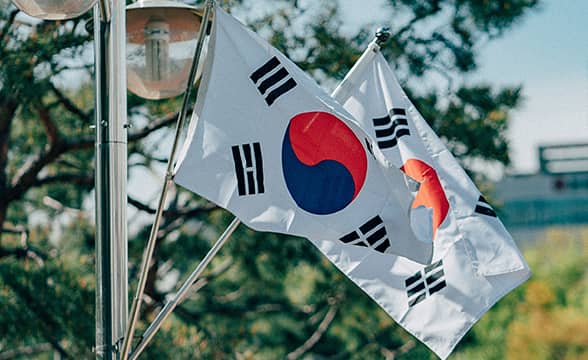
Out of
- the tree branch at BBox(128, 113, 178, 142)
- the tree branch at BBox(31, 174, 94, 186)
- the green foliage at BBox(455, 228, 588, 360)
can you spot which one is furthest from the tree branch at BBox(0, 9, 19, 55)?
the green foliage at BBox(455, 228, 588, 360)

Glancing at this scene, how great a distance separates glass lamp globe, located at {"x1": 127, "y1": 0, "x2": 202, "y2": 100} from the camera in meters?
3.75

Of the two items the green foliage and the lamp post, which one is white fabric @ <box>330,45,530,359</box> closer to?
the lamp post

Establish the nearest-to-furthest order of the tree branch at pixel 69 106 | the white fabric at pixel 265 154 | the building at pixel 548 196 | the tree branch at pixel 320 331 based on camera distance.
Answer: the white fabric at pixel 265 154
the tree branch at pixel 69 106
the tree branch at pixel 320 331
the building at pixel 548 196

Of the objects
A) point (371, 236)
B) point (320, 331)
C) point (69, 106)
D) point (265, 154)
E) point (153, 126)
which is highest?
point (69, 106)

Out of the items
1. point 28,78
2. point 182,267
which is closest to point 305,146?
point 28,78

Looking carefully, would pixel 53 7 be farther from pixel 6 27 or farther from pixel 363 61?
pixel 6 27

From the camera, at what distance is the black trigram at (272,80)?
3.60m

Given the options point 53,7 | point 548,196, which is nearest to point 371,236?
point 53,7

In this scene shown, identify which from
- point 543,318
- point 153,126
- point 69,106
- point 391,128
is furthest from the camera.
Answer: point 543,318

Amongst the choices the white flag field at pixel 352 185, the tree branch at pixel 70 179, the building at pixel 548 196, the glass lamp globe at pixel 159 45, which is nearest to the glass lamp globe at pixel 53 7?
the glass lamp globe at pixel 159 45

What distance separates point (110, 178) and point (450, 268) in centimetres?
135

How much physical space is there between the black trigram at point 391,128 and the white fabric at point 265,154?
33 centimetres

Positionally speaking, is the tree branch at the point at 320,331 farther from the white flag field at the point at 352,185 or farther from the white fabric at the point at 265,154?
the white fabric at the point at 265,154

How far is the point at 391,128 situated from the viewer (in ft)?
13.1
